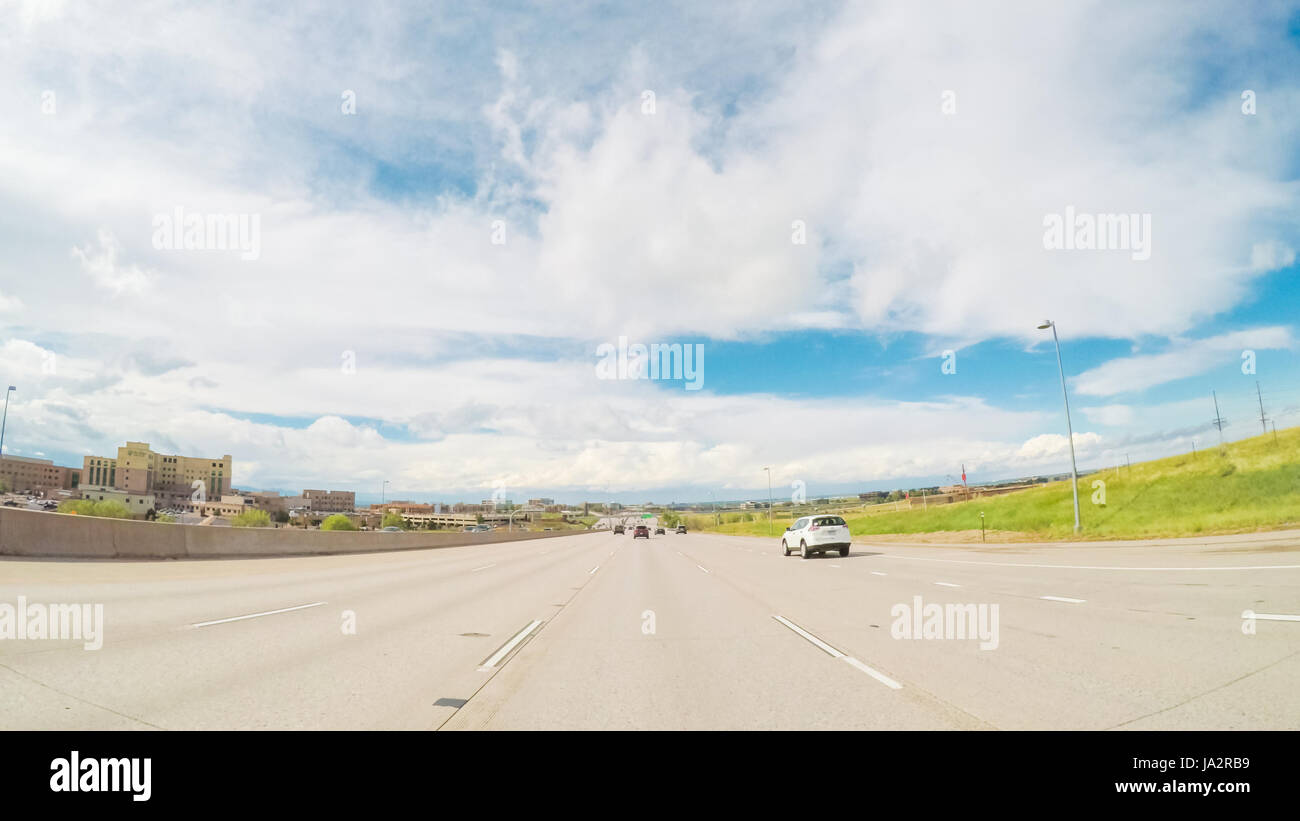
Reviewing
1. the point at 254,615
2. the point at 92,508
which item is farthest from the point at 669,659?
the point at 92,508

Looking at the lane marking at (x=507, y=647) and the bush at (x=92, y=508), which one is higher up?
the bush at (x=92, y=508)

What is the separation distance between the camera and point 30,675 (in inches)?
243

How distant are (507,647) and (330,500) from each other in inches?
8144

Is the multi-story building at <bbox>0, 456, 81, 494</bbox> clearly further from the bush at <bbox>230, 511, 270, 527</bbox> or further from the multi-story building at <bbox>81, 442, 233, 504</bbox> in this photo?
the bush at <bbox>230, 511, 270, 527</bbox>

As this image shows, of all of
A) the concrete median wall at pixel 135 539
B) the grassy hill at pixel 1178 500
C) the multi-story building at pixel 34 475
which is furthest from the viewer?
the multi-story building at pixel 34 475

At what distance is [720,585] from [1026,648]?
10759 mm

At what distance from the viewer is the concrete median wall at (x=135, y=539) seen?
56.5 feet

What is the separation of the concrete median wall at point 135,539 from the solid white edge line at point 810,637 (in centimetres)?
1942

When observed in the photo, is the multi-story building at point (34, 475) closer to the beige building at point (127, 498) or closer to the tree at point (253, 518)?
the beige building at point (127, 498)

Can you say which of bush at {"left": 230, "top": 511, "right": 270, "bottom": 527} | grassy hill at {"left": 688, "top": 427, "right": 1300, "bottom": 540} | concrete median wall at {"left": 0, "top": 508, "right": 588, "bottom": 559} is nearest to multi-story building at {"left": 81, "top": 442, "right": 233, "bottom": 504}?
bush at {"left": 230, "top": 511, "right": 270, "bottom": 527}

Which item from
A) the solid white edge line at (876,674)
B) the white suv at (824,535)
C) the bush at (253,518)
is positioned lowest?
the bush at (253,518)

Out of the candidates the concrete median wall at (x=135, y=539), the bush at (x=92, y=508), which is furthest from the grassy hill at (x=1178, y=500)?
the bush at (x=92, y=508)

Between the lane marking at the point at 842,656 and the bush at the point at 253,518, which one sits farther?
the bush at the point at 253,518

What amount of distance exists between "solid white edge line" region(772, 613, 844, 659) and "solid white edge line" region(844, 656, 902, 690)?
26cm
